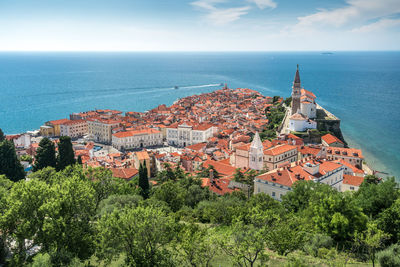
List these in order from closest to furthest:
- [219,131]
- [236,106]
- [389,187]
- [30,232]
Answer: [30,232] → [389,187] → [219,131] → [236,106]

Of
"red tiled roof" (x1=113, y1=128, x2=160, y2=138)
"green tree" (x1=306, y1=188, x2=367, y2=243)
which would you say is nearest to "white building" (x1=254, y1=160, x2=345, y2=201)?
"green tree" (x1=306, y1=188, x2=367, y2=243)

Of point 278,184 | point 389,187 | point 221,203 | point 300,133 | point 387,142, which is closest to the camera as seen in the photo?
point 389,187

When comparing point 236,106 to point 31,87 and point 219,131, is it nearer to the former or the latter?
point 219,131

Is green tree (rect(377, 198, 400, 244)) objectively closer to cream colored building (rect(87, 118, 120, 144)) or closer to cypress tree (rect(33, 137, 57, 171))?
cypress tree (rect(33, 137, 57, 171))

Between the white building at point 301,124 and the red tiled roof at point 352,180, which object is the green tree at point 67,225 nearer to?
the red tiled roof at point 352,180

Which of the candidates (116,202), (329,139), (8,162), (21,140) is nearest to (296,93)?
(329,139)

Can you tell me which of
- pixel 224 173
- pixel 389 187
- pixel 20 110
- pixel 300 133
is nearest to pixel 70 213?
pixel 389 187
